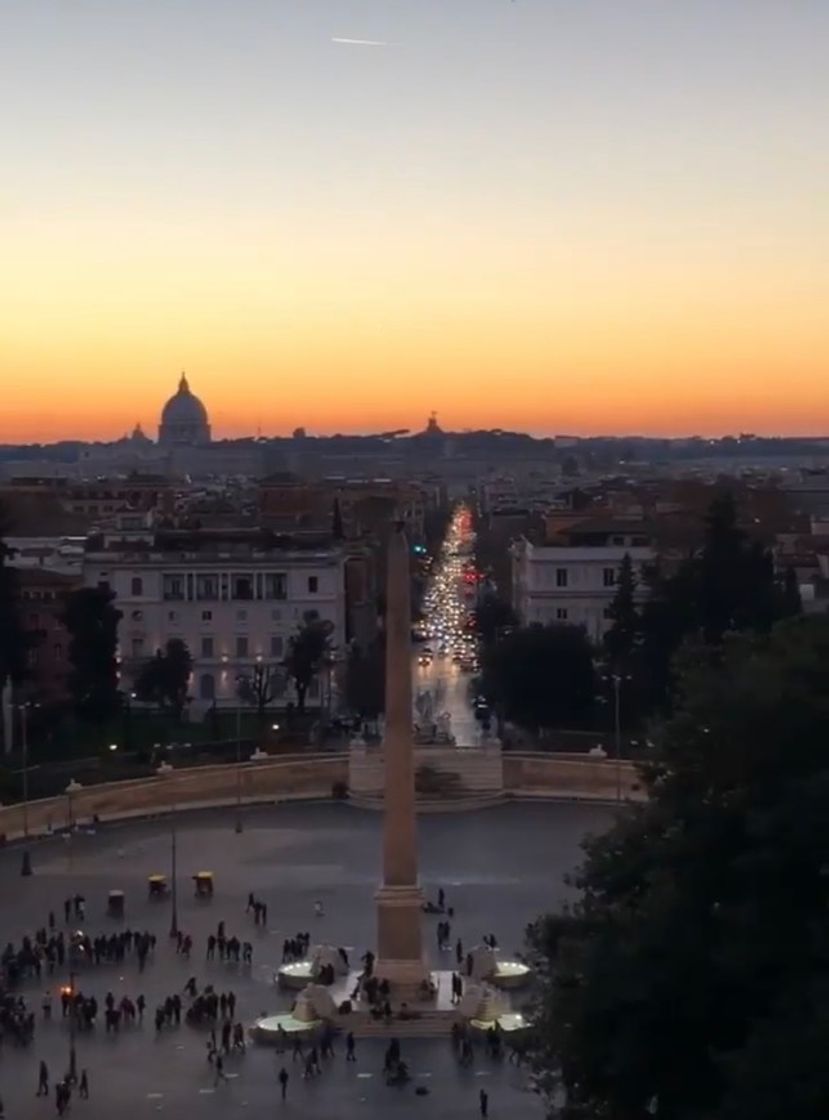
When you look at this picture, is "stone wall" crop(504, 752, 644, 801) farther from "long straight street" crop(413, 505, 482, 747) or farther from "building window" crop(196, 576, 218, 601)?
"building window" crop(196, 576, 218, 601)

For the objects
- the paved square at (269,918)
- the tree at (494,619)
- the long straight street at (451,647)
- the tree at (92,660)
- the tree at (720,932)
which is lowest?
the long straight street at (451,647)

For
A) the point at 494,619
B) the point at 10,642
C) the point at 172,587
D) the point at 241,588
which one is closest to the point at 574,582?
the point at 494,619

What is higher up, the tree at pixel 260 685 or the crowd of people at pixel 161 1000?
the tree at pixel 260 685

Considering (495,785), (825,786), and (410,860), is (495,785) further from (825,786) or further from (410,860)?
(825,786)

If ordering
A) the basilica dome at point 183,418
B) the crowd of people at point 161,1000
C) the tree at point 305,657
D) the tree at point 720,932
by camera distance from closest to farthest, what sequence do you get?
the tree at point 720,932 < the crowd of people at point 161,1000 < the tree at point 305,657 < the basilica dome at point 183,418

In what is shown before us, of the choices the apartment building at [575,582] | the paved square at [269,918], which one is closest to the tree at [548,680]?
the paved square at [269,918]

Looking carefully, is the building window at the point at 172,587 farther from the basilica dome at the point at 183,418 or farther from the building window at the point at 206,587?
the basilica dome at the point at 183,418
